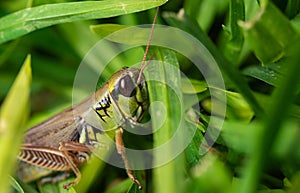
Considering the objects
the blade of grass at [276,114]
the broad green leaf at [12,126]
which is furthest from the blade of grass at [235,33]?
the broad green leaf at [12,126]

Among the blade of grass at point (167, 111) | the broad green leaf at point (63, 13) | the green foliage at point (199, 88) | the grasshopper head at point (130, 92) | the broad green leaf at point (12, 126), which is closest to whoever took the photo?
the broad green leaf at point (12, 126)

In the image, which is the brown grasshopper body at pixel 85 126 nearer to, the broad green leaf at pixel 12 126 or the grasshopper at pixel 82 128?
the grasshopper at pixel 82 128

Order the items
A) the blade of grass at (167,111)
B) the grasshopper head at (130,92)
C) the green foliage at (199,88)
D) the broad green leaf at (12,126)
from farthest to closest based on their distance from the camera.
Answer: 1. the grasshopper head at (130,92)
2. the blade of grass at (167,111)
3. the green foliage at (199,88)
4. the broad green leaf at (12,126)

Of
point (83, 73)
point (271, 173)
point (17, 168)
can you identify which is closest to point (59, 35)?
point (83, 73)

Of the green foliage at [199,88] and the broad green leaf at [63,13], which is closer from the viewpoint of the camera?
the green foliage at [199,88]

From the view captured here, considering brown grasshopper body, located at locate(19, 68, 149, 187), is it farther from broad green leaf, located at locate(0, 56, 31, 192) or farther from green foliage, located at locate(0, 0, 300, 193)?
broad green leaf, located at locate(0, 56, 31, 192)

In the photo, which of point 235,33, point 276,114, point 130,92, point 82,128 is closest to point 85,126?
point 82,128

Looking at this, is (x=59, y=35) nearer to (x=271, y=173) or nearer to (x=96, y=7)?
Answer: (x=96, y=7)
